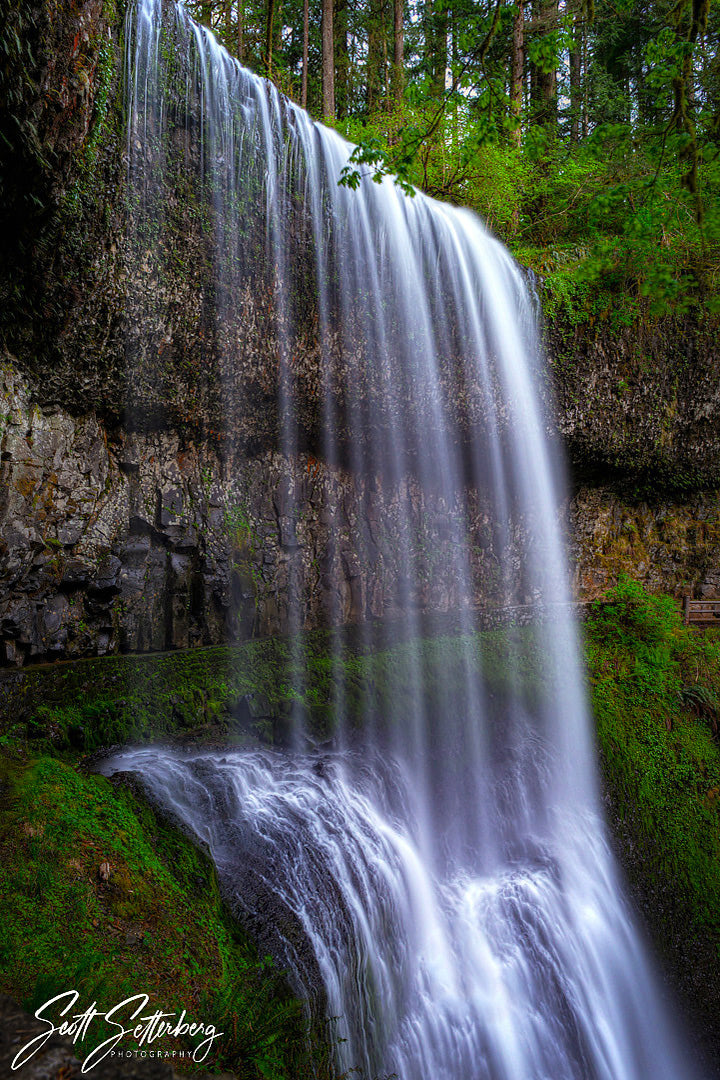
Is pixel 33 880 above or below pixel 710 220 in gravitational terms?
below

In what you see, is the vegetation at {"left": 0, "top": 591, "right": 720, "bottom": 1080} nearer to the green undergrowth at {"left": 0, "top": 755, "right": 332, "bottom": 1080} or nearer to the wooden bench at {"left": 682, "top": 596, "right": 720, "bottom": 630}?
the green undergrowth at {"left": 0, "top": 755, "right": 332, "bottom": 1080}

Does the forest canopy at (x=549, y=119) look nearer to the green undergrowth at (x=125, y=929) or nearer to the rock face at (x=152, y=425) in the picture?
the rock face at (x=152, y=425)

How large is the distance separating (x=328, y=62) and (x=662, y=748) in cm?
1263

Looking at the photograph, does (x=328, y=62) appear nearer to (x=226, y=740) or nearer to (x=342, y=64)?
(x=342, y=64)

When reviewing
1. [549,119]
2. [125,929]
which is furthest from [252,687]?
[549,119]

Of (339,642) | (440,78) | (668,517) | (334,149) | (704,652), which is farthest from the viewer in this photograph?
(440,78)

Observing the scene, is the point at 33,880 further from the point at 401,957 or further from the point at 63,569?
the point at 63,569

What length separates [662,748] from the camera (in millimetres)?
8133

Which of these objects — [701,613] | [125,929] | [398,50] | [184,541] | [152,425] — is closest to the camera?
[125,929]

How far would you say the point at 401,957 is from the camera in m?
4.30

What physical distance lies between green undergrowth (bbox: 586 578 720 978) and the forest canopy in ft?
16.3

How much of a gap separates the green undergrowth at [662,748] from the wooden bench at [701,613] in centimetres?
29

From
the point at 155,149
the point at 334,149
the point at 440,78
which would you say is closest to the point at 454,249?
the point at 334,149

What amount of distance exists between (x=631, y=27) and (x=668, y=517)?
12516mm
